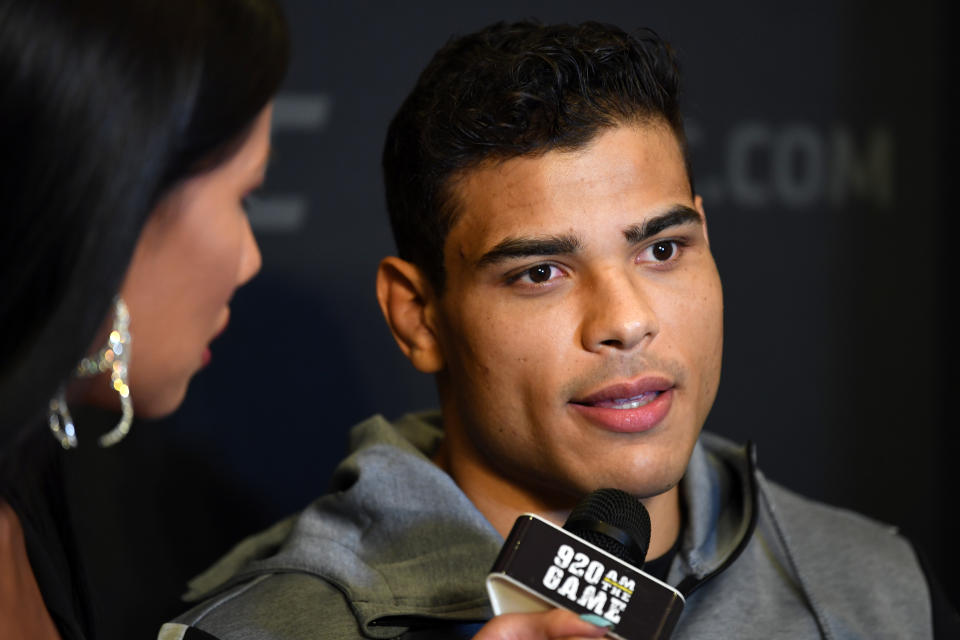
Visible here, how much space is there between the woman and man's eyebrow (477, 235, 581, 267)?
35 centimetres

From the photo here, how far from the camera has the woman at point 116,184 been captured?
2.74 ft

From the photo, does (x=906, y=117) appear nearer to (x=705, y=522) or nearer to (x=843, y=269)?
(x=843, y=269)

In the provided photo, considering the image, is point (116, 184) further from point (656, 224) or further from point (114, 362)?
point (656, 224)

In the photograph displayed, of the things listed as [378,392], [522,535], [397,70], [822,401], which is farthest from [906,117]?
[522,535]

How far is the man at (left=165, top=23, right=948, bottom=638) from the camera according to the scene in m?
1.26

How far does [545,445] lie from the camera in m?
1.28

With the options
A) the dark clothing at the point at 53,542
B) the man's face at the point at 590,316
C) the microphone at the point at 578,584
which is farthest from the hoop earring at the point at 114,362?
the man's face at the point at 590,316

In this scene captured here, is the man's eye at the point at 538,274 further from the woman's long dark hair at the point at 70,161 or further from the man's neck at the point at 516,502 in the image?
the woman's long dark hair at the point at 70,161

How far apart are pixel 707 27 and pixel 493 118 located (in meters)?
0.89

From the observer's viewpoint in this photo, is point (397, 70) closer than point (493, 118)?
No

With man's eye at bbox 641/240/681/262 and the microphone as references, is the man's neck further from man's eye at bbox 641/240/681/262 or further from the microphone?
the microphone

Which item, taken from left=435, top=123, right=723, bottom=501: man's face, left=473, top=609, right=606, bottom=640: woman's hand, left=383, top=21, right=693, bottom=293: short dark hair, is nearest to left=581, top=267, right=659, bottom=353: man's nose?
left=435, top=123, right=723, bottom=501: man's face

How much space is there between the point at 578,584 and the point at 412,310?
2.04 ft

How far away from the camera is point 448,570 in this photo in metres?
1.31
